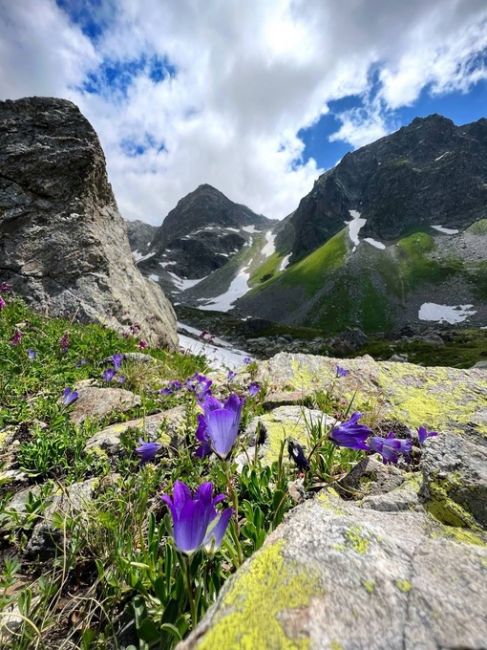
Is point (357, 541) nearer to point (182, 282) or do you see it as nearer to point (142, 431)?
point (142, 431)

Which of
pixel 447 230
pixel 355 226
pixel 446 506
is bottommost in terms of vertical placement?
pixel 446 506

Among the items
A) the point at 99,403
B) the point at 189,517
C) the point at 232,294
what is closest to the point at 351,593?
the point at 189,517

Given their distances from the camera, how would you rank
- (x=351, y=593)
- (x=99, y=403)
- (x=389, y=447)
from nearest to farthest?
(x=351, y=593)
(x=389, y=447)
(x=99, y=403)

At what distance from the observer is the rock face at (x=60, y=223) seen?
10.9 metres

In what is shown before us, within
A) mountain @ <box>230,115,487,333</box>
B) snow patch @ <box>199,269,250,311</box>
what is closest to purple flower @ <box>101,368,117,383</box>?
mountain @ <box>230,115,487,333</box>

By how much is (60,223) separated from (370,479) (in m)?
12.3

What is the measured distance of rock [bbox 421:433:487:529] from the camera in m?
1.88

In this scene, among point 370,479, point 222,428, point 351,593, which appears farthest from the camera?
point 370,479

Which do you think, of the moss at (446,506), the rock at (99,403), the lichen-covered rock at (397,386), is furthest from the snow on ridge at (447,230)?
the moss at (446,506)

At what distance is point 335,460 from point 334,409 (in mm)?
2055

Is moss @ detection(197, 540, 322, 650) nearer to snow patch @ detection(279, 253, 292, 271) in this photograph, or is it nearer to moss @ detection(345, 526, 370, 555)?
moss @ detection(345, 526, 370, 555)

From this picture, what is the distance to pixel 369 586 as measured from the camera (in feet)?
3.90

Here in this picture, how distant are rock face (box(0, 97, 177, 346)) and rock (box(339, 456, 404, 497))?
9.31 meters

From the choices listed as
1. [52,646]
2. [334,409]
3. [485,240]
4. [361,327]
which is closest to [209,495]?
[52,646]
